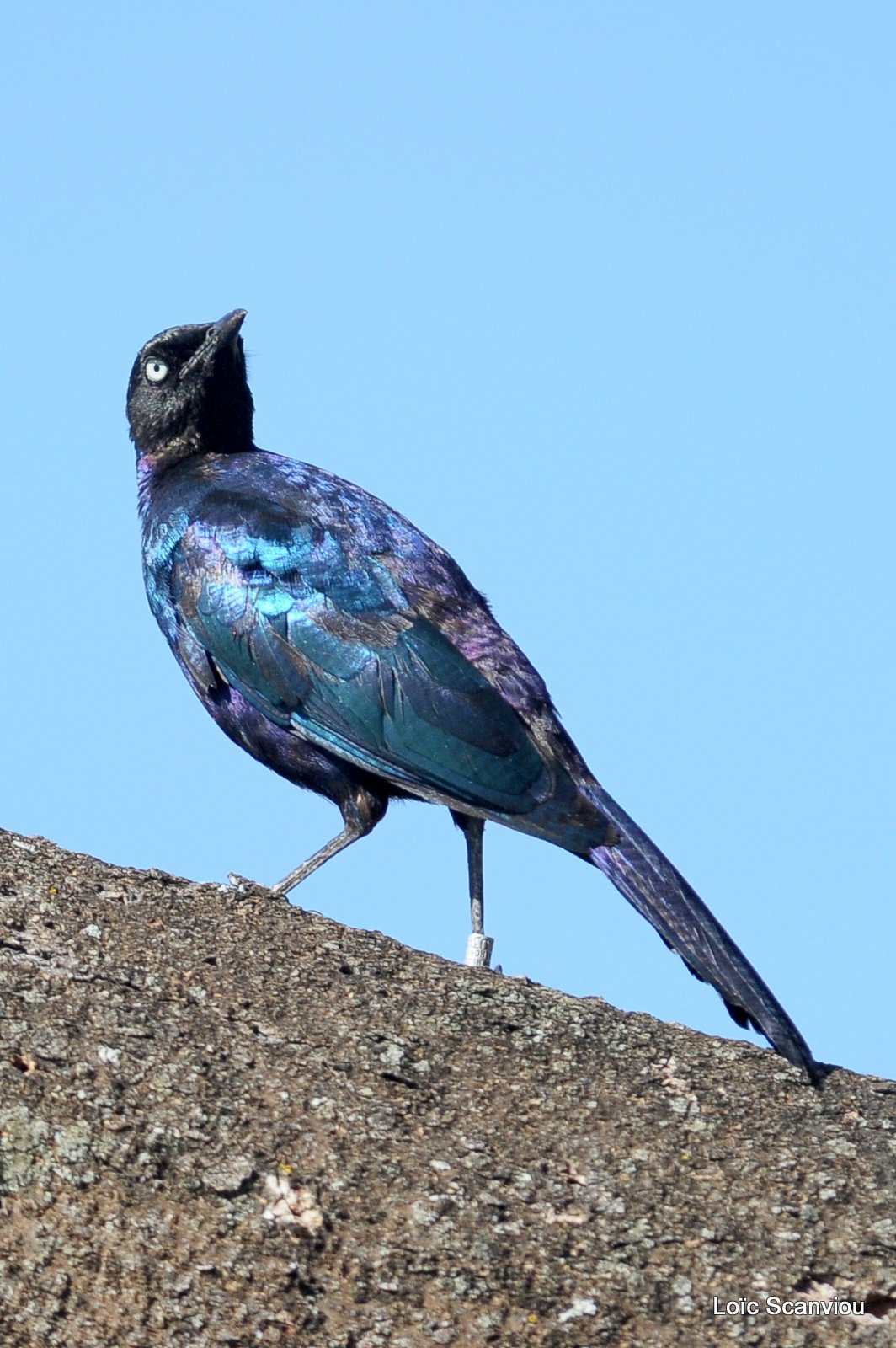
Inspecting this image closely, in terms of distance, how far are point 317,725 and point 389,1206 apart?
334 centimetres

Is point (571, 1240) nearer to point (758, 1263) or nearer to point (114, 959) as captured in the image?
point (758, 1263)

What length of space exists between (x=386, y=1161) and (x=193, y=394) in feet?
18.5

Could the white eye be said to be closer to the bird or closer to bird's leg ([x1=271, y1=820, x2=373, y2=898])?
the bird

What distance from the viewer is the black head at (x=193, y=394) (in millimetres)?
10109

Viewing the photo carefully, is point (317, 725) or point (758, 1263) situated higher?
point (317, 725)

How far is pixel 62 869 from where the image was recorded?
22.7ft

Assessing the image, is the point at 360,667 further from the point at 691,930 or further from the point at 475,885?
the point at 691,930

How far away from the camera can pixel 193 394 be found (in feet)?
33.1

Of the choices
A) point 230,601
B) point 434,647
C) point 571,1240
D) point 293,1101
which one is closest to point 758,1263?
point 571,1240

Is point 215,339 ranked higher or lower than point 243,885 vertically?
higher

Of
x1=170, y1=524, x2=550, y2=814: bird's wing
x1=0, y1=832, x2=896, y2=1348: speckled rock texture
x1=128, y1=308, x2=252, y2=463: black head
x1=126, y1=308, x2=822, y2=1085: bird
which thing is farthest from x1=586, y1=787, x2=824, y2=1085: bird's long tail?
x1=128, y1=308, x2=252, y2=463: black head

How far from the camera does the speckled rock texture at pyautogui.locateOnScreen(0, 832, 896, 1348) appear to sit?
201 inches

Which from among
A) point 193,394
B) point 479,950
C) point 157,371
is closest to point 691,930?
point 479,950

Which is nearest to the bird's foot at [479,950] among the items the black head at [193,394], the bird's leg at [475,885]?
the bird's leg at [475,885]
